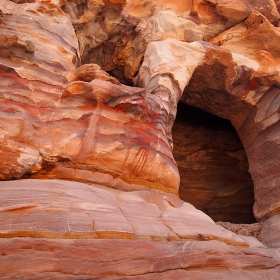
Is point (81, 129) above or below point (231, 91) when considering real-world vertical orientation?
above

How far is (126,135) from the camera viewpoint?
4352 millimetres

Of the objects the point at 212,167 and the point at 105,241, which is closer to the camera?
the point at 105,241

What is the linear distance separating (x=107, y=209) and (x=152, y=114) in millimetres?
1812

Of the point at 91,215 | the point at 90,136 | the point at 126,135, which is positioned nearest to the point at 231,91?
the point at 126,135

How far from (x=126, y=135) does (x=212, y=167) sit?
4.30 meters

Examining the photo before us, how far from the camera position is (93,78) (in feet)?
15.5

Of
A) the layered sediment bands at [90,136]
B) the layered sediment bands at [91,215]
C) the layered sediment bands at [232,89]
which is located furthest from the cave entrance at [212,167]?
the layered sediment bands at [91,215]

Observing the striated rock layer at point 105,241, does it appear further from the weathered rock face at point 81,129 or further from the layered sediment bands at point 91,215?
the weathered rock face at point 81,129

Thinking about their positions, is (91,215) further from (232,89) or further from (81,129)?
(232,89)

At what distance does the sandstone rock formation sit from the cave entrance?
0.06 metres

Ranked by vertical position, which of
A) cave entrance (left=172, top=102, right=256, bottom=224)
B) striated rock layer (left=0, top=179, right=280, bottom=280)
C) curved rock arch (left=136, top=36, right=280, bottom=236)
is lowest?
cave entrance (left=172, top=102, right=256, bottom=224)

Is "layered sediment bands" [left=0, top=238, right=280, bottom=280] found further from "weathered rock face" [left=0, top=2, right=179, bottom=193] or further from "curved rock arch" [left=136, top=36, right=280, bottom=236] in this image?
"curved rock arch" [left=136, top=36, right=280, bottom=236]

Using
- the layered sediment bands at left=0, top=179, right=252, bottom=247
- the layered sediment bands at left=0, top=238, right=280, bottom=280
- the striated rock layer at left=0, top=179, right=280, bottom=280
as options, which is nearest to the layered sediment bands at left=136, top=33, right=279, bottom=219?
the layered sediment bands at left=0, top=179, right=252, bottom=247

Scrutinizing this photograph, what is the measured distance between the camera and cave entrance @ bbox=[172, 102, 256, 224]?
7.73 metres
